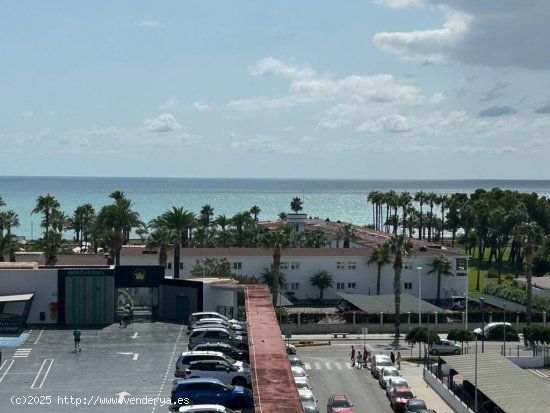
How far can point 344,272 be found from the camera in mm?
89625

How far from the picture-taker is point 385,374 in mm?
51062

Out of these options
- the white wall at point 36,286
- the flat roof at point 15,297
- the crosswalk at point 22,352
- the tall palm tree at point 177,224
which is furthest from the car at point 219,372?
the tall palm tree at point 177,224

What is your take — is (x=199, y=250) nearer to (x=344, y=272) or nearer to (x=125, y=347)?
(x=344, y=272)

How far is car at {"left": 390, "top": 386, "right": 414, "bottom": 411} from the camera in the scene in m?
44.7

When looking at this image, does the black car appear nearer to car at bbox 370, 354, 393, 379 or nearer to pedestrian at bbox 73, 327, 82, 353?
pedestrian at bbox 73, 327, 82, 353

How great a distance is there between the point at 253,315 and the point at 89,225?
80.0 m

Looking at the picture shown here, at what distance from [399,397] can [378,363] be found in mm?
8939

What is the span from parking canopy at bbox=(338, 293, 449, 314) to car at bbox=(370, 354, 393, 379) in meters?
18.6

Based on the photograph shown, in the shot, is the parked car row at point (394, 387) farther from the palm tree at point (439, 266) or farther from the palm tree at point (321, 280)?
the palm tree at point (439, 266)

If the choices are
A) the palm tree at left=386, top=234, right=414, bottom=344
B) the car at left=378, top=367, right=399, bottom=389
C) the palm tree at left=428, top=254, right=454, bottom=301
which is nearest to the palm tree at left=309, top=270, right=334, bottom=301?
the palm tree at left=428, top=254, right=454, bottom=301

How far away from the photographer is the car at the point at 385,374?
50.3m

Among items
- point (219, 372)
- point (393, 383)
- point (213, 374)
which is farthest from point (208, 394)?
point (393, 383)

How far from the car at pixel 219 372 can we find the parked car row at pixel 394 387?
7.81 m

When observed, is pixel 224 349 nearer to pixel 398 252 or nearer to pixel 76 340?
pixel 76 340
